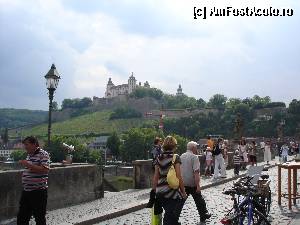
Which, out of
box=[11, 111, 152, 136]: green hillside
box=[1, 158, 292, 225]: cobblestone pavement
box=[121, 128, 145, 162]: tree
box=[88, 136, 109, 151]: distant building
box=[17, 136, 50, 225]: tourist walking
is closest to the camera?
box=[17, 136, 50, 225]: tourist walking

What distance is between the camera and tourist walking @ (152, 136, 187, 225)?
757 cm

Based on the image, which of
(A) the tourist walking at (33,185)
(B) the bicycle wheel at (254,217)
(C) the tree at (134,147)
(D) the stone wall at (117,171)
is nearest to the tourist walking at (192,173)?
(B) the bicycle wheel at (254,217)

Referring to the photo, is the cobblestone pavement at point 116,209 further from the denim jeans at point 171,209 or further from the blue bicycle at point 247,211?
the denim jeans at point 171,209

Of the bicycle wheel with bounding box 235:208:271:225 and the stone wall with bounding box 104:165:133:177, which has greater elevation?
the bicycle wheel with bounding box 235:208:271:225

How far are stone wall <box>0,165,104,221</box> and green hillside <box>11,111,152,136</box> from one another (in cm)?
15018

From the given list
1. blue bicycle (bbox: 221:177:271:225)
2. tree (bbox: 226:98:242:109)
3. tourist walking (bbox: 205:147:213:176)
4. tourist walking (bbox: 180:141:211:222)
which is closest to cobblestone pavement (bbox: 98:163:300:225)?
tourist walking (bbox: 180:141:211:222)

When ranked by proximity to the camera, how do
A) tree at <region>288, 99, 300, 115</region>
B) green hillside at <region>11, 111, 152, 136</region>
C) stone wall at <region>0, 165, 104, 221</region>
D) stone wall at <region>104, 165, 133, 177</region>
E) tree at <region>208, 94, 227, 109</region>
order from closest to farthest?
stone wall at <region>0, 165, 104, 221</region> → stone wall at <region>104, 165, 133, 177</region> → tree at <region>288, 99, 300, 115</region> → green hillside at <region>11, 111, 152, 136</region> → tree at <region>208, 94, 227, 109</region>

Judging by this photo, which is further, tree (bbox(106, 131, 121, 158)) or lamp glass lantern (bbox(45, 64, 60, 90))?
tree (bbox(106, 131, 121, 158))

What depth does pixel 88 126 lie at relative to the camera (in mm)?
173375

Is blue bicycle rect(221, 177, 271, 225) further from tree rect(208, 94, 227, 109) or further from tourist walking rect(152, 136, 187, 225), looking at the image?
tree rect(208, 94, 227, 109)

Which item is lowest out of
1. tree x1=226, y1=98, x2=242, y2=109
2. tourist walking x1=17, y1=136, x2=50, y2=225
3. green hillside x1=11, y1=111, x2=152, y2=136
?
tourist walking x1=17, y1=136, x2=50, y2=225

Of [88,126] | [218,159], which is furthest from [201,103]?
[218,159]

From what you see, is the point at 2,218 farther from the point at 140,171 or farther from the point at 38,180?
the point at 140,171

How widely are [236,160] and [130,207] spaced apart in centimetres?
1159
